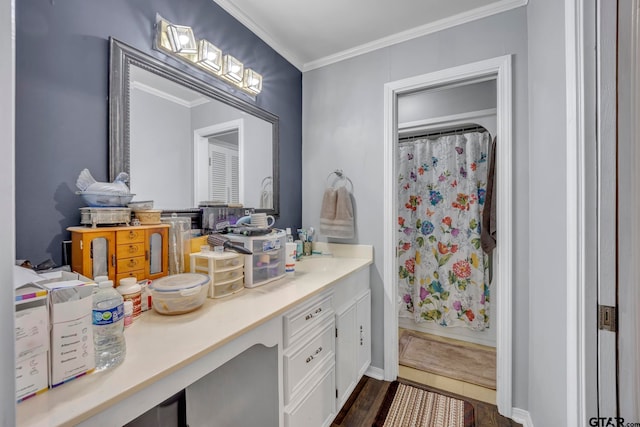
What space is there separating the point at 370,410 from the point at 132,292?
1.49 m

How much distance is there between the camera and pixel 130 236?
1.02m

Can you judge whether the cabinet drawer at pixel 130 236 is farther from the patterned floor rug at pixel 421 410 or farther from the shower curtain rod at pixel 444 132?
the shower curtain rod at pixel 444 132

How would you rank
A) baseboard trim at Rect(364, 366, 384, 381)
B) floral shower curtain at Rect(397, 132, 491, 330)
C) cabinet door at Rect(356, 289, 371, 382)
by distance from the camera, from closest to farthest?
cabinet door at Rect(356, 289, 371, 382)
baseboard trim at Rect(364, 366, 384, 381)
floral shower curtain at Rect(397, 132, 491, 330)

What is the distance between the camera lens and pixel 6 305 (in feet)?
1.09

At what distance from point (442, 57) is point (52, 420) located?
2.29 meters

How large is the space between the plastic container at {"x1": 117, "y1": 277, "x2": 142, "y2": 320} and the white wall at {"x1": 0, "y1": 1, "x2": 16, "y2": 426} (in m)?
0.61

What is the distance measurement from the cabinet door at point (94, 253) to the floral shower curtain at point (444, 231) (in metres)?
2.18

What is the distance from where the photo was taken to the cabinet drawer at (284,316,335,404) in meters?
1.07

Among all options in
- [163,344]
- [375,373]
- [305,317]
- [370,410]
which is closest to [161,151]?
[163,344]

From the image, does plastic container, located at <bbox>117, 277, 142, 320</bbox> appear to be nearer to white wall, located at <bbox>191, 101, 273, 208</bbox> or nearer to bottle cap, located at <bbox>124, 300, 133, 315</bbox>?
bottle cap, located at <bbox>124, 300, 133, 315</bbox>

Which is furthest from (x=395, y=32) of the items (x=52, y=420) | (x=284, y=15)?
(x=52, y=420)

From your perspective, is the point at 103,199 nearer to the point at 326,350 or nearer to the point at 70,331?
the point at 70,331

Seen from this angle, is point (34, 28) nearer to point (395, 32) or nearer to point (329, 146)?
point (329, 146)
